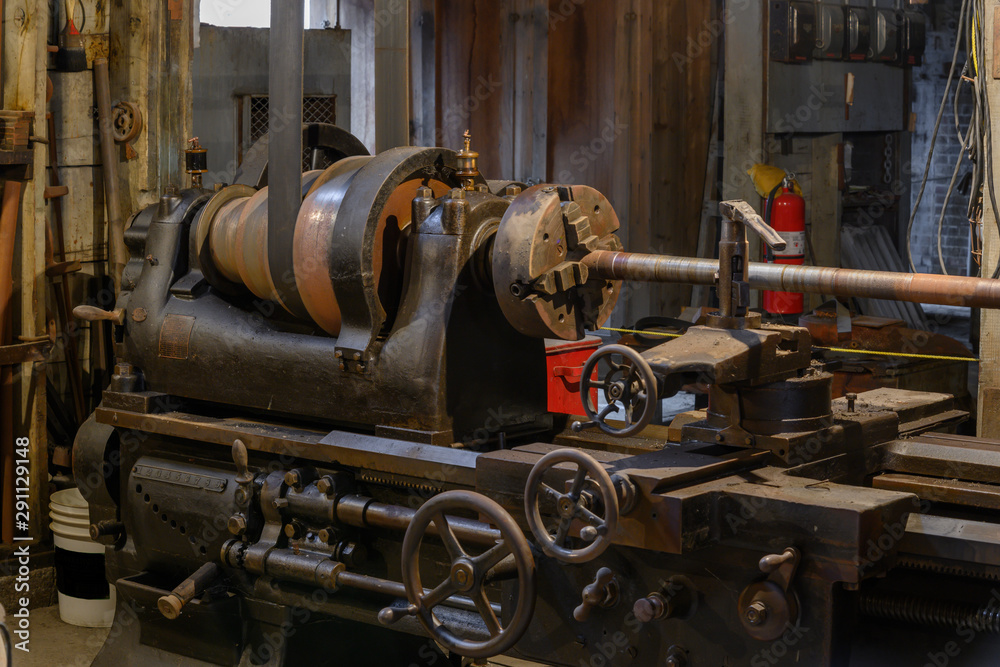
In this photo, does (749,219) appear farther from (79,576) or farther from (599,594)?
(79,576)

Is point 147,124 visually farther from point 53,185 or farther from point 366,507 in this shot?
point 366,507

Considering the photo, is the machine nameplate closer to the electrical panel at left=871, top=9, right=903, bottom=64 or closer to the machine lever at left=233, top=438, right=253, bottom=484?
the machine lever at left=233, top=438, right=253, bottom=484

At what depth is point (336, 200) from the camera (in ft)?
9.71

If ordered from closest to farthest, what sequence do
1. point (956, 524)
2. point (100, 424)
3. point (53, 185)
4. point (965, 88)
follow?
point (956, 524) < point (100, 424) < point (53, 185) < point (965, 88)

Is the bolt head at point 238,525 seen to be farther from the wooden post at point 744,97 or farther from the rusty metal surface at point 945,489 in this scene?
the wooden post at point 744,97

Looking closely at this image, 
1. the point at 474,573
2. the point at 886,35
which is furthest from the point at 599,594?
the point at 886,35

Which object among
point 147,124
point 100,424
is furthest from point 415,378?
→ point 147,124

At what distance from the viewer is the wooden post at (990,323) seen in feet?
12.1

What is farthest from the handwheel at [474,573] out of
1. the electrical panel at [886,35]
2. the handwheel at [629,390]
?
the electrical panel at [886,35]

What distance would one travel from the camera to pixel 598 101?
7.00 meters

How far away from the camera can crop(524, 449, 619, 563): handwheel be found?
2.02 meters

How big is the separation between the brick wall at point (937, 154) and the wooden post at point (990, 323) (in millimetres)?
6144

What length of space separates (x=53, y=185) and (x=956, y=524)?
367 cm

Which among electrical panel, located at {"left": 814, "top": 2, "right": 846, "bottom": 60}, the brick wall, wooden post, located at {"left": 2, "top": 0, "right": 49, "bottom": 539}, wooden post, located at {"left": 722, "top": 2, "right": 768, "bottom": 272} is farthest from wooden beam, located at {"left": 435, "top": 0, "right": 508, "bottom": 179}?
the brick wall
